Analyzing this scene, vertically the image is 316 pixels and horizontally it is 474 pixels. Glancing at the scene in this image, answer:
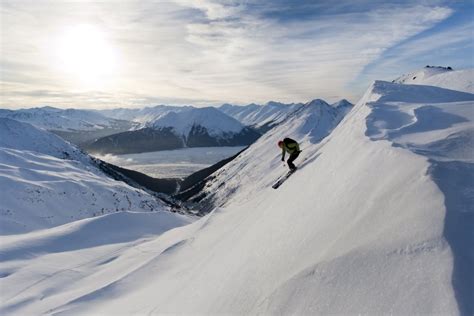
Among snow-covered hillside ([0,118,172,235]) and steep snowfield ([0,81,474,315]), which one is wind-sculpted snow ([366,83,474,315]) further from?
snow-covered hillside ([0,118,172,235])

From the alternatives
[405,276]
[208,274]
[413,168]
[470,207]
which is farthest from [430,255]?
[208,274]

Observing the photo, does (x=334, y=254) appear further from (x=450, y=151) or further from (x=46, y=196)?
(x=46, y=196)

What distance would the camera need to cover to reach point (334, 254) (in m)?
6.41

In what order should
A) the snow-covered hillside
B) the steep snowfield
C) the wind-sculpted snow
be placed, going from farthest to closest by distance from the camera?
the snow-covered hillside → the steep snowfield → the wind-sculpted snow

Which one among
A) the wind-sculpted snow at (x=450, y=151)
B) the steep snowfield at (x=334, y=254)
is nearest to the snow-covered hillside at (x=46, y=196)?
the steep snowfield at (x=334, y=254)

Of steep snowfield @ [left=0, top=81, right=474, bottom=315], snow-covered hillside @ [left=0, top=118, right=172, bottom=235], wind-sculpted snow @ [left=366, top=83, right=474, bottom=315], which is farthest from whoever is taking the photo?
snow-covered hillside @ [left=0, top=118, right=172, bottom=235]

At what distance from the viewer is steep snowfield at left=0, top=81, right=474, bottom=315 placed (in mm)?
5395

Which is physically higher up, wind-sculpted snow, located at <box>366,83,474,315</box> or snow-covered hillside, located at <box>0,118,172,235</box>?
wind-sculpted snow, located at <box>366,83,474,315</box>

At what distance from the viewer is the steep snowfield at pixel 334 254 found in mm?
5395

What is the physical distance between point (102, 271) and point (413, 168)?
41.1 feet

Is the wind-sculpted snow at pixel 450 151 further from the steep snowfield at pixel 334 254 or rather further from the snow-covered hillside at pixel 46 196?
the snow-covered hillside at pixel 46 196

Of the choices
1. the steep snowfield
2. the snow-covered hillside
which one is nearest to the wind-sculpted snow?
the steep snowfield

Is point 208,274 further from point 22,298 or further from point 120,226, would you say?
point 120,226

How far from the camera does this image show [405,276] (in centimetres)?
533
